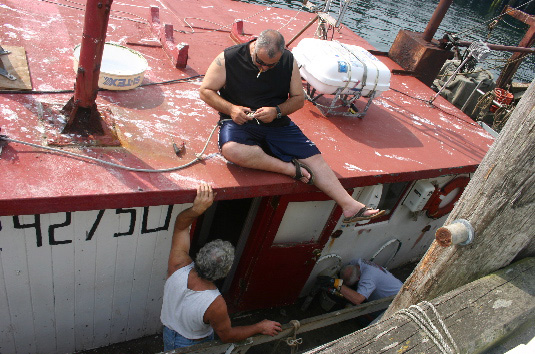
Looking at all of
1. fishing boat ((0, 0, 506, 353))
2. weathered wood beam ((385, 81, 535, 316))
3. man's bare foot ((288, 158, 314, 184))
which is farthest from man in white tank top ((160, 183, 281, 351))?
weathered wood beam ((385, 81, 535, 316))

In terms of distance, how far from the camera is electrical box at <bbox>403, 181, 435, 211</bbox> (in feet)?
16.8

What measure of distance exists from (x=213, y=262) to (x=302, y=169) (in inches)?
50.0

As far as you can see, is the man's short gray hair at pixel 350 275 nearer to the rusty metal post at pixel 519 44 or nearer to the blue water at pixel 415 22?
the rusty metal post at pixel 519 44

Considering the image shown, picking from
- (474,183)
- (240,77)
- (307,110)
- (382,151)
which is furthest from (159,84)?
(474,183)

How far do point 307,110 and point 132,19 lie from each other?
303 centimetres

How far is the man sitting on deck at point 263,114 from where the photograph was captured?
12.1 ft

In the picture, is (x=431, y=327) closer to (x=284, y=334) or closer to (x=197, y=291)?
(x=197, y=291)

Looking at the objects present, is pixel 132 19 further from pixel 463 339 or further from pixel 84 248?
pixel 463 339

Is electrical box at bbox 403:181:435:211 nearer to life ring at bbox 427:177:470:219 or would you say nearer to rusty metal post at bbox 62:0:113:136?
life ring at bbox 427:177:470:219

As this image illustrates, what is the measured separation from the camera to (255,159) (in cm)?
371

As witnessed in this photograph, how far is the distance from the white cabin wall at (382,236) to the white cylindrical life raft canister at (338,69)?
1298mm

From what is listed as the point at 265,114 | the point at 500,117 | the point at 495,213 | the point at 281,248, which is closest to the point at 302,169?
the point at 265,114

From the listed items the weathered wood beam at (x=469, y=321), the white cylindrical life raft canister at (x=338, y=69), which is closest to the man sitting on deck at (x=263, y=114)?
the white cylindrical life raft canister at (x=338, y=69)

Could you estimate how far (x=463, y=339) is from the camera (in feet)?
6.81
